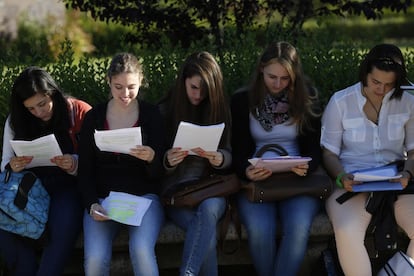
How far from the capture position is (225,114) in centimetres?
487

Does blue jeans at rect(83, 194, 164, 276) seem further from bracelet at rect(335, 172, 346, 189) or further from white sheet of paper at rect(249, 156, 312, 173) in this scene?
bracelet at rect(335, 172, 346, 189)

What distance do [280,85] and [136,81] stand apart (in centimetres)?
89

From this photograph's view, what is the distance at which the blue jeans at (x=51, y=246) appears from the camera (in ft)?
15.0

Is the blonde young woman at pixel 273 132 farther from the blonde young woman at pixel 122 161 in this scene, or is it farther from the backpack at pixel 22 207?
the backpack at pixel 22 207

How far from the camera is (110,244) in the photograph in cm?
451

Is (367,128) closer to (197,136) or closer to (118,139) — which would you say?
(197,136)

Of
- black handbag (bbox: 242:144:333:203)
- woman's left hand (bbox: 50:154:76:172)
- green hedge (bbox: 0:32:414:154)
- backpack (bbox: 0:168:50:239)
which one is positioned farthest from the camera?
green hedge (bbox: 0:32:414:154)

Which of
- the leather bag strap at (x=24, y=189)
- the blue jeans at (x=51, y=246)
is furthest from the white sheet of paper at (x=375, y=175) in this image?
the leather bag strap at (x=24, y=189)

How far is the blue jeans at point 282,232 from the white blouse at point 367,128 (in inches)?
16.5

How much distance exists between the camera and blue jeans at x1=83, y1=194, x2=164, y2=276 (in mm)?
4414

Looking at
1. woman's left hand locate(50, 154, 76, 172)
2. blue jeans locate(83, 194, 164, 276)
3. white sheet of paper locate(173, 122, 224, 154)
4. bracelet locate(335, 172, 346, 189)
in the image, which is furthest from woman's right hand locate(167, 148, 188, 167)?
bracelet locate(335, 172, 346, 189)

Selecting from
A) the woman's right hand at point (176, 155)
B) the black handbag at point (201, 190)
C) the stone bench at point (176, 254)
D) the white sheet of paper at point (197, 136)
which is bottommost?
the stone bench at point (176, 254)

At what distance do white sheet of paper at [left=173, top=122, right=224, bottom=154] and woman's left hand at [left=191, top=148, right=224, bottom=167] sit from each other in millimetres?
19

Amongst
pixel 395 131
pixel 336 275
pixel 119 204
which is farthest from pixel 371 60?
pixel 119 204
